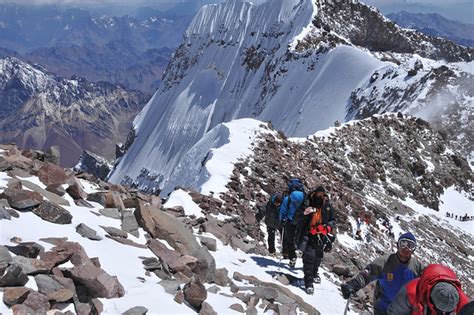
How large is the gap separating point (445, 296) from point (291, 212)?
779 cm

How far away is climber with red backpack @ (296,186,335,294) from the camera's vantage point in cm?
1149

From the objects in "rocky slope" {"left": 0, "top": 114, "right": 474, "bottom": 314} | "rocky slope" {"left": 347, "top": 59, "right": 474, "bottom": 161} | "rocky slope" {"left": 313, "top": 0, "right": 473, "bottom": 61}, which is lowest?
"rocky slope" {"left": 0, "top": 114, "right": 474, "bottom": 314}

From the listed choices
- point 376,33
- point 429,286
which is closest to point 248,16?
point 376,33

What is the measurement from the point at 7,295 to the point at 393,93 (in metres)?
50.5

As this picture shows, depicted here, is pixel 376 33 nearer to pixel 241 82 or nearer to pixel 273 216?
pixel 241 82

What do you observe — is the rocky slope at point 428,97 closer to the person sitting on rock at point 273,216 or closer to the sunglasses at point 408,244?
the person sitting on rock at point 273,216

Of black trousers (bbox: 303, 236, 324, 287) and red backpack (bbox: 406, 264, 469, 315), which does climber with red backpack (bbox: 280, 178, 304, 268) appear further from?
red backpack (bbox: 406, 264, 469, 315)

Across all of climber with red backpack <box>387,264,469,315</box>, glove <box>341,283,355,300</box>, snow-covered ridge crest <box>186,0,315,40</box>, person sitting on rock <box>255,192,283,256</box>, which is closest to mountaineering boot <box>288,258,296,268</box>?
person sitting on rock <box>255,192,283,256</box>

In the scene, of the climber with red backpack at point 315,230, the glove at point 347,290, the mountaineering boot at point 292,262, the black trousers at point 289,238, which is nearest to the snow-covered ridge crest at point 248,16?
the black trousers at point 289,238

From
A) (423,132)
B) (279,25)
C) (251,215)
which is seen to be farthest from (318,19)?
(251,215)

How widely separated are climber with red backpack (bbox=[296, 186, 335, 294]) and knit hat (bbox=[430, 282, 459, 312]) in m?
6.02

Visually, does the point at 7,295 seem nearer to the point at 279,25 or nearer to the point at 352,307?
the point at 352,307

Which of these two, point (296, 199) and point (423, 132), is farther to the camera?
point (423, 132)

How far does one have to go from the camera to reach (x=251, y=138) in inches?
1033
